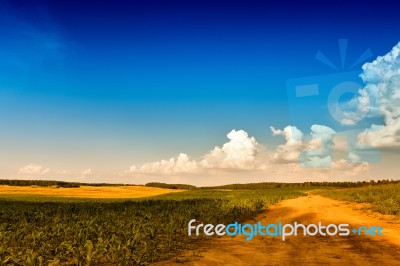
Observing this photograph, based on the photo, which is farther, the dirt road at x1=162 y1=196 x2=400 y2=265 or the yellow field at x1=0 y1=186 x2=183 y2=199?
the yellow field at x1=0 y1=186 x2=183 y2=199

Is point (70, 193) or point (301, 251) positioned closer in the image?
point (301, 251)

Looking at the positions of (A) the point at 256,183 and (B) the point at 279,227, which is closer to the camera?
(B) the point at 279,227

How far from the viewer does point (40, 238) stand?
10.8 m

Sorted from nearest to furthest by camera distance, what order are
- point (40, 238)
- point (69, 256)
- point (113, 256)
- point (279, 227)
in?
point (113, 256)
point (69, 256)
point (40, 238)
point (279, 227)

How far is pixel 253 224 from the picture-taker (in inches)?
733

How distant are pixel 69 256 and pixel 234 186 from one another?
6752 inches

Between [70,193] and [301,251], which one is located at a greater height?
[70,193]

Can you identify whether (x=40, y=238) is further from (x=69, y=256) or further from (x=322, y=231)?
(x=322, y=231)

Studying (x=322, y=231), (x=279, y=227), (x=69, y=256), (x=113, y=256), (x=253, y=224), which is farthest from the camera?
(x=253, y=224)

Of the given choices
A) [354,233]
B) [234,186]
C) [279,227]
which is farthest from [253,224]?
[234,186]

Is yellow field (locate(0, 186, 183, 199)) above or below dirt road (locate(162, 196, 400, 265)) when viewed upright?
above

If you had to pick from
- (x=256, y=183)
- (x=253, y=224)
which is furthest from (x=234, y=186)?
(x=253, y=224)

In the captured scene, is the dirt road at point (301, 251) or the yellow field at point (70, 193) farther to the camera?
the yellow field at point (70, 193)

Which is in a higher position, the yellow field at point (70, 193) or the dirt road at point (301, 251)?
the yellow field at point (70, 193)
